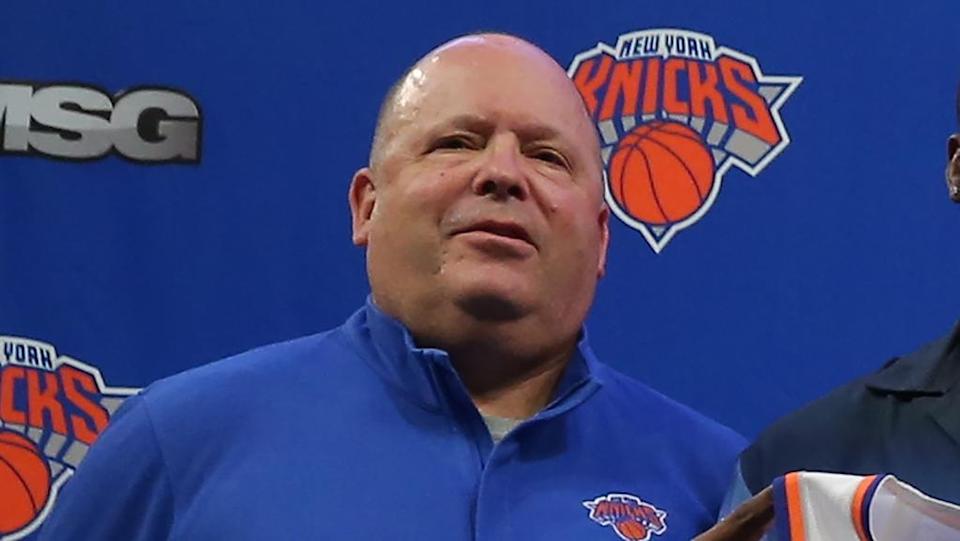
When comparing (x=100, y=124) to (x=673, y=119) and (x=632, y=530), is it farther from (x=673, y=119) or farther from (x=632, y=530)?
(x=632, y=530)

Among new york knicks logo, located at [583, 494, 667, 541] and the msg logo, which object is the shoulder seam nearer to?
new york knicks logo, located at [583, 494, 667, 541]

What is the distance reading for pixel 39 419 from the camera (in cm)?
158

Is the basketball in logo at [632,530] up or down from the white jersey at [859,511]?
down

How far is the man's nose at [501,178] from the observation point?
1.00m

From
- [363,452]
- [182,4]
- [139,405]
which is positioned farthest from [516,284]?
[182,4]

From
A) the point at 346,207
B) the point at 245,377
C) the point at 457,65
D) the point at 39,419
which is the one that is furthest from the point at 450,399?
the point at 39,419

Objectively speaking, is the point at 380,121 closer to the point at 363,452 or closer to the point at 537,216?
the point at 537,216

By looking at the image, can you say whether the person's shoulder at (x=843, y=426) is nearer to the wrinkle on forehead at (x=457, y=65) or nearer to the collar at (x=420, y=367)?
the collar at (x=420, y=367)

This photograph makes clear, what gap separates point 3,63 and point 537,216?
33.1 inches

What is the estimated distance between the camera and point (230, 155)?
5.19 ft

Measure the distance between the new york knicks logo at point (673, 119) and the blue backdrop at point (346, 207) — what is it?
0.02 metres

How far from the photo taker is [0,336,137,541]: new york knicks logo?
5.13 feet

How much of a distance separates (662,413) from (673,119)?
0.58 m

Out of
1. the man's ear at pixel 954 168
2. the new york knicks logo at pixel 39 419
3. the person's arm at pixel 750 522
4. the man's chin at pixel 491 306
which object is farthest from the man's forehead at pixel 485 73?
the new york knicks logo at pixel 39 419
